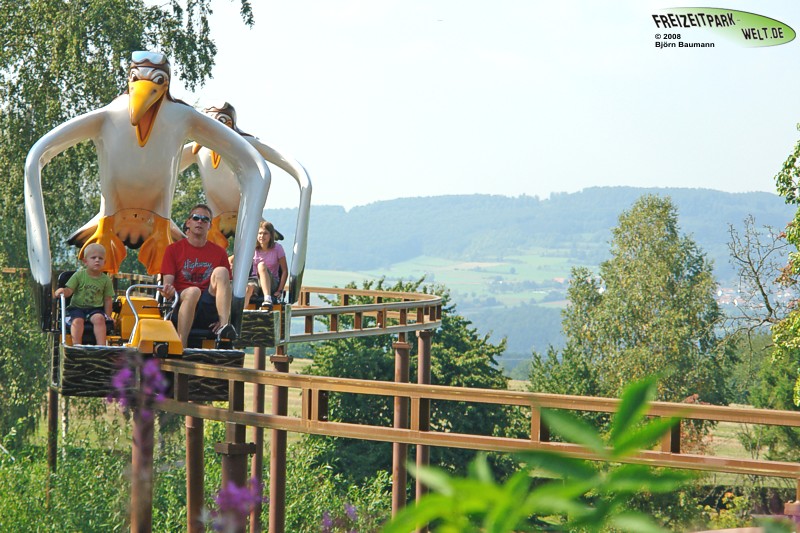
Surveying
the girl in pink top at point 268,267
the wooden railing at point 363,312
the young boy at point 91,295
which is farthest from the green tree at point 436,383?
the young boy at point 91,295

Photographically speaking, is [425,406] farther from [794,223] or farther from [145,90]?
[794,223]

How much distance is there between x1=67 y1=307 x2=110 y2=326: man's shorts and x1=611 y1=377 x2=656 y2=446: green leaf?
6870 mm

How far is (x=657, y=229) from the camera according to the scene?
152ft

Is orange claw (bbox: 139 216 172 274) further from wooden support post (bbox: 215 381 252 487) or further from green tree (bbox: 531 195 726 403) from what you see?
green tree (bbox: 531 195 726 403)

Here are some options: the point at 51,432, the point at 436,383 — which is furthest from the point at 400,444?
the point at 436,383

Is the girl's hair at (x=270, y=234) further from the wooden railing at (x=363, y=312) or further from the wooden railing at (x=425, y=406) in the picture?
the wooden railing at (x=425, y=406)

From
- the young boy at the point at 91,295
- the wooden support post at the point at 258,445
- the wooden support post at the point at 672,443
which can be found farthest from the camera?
the wooden support post at the point at 258,445

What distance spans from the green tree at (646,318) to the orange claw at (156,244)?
1210 inches

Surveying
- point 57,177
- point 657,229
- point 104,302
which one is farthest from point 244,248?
point 657,229

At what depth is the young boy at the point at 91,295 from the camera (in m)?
7.25

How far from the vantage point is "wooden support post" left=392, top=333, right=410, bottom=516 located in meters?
12.1

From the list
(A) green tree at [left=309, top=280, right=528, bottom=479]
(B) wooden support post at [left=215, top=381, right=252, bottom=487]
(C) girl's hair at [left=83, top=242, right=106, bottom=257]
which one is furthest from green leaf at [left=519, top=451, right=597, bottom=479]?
(A) green tree at [left=309, top=280, right=528, bottom=479]

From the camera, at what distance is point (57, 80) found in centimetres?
1872

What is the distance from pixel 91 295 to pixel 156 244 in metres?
1.10
